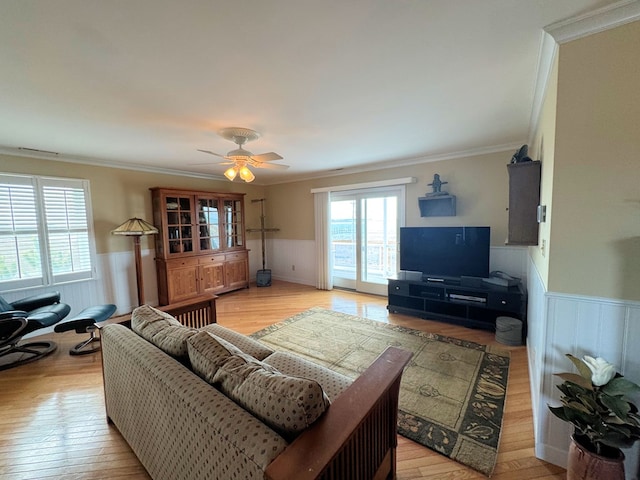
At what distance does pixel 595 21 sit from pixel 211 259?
524 cm

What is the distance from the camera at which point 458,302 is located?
349cm

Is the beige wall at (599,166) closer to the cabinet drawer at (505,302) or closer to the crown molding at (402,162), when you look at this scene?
the cabinet drawer at (505,302)

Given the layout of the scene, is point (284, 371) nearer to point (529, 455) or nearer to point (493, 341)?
point (529, 455)

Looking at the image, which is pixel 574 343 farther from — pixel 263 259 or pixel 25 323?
pixel 263 259

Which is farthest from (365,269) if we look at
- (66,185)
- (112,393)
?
(66,185)

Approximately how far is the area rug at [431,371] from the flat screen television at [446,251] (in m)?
0.95

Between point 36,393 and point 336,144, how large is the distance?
375 centimetres

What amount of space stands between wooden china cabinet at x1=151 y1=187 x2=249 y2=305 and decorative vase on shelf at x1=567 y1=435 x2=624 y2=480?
488cm

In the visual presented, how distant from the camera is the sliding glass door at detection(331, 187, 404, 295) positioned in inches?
183

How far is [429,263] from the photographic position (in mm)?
3857

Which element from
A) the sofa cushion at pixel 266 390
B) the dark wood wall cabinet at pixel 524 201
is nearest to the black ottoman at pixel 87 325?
the sofa cushion at pixel 266 390

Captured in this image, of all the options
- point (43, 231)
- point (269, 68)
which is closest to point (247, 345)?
point (269, 68)

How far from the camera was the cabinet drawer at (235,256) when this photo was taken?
534 cm

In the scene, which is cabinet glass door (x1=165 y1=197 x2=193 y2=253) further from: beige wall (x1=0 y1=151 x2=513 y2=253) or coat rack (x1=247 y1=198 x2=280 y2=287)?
coat rack (x1=247 y1=198 x2=280 y2=287)
